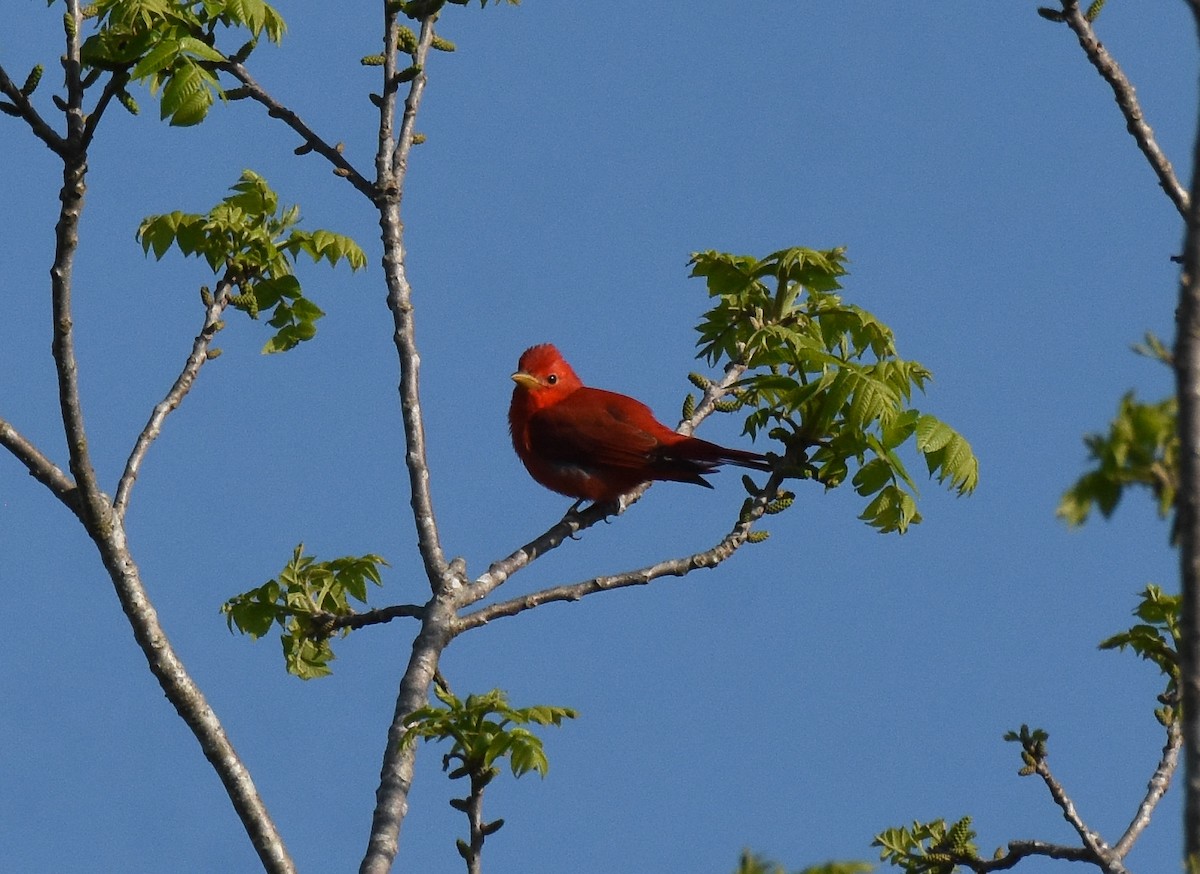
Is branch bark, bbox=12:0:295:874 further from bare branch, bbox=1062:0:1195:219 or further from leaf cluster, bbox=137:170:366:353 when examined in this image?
bare branch, bbox=1062:0:1195:219

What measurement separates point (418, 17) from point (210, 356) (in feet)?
6.40

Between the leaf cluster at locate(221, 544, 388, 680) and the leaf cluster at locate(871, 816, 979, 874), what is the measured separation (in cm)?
254

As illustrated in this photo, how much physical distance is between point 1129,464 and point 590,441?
21.1 feet

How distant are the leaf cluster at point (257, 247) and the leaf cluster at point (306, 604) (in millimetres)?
1194

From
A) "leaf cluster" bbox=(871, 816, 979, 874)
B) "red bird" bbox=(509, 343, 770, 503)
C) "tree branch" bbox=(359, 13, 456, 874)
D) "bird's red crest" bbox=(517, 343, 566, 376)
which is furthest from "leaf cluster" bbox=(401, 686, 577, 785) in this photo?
"bird's red crest" bbox=(517, 343, 566, 376)

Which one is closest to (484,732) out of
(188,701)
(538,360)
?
(188,701)

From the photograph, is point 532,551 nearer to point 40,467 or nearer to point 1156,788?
point 40,467

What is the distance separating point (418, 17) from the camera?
273 inches

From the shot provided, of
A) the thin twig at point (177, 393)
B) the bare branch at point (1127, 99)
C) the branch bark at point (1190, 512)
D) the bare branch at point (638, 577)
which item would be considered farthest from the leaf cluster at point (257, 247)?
the branch bark at point (1190, 512)

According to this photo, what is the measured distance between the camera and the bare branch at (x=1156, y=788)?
547cm

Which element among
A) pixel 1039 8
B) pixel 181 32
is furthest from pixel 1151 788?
pixel 181 32

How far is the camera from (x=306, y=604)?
655 cm

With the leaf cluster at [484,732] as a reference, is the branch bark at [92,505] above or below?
above

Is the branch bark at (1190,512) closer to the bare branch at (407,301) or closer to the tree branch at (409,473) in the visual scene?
the tree branch at (409,473)
